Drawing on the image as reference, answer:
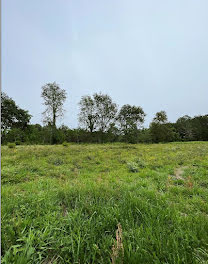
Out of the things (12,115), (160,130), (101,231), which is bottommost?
(101,231)

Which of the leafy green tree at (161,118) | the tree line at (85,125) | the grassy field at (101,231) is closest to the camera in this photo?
the grassy field at (101,231)

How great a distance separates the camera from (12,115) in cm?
2480

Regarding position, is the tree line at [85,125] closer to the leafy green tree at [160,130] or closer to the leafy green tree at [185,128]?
the leafy green tree at [160,130]

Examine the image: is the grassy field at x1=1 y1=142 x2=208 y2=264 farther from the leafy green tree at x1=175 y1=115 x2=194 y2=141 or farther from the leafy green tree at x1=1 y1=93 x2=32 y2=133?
the leafy green tree at x1=175 y1=115 x2=194 y2=141

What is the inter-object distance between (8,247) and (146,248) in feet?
5.30

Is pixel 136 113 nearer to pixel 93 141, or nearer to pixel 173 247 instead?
pixel 93 141

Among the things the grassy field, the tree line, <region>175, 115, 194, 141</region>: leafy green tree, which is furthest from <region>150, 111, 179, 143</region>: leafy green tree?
the grassy field

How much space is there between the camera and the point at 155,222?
182cm

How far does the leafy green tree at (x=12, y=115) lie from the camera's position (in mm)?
23147

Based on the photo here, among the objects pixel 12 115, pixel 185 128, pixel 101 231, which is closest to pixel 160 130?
pixel 185 128

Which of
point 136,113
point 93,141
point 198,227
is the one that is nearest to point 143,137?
point 136,113

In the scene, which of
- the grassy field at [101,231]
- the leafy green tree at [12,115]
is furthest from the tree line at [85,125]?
the grassy field at [101,231]

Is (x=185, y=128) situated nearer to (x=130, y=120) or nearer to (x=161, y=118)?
(x=161, y=118)

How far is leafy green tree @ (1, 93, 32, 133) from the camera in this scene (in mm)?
23147
